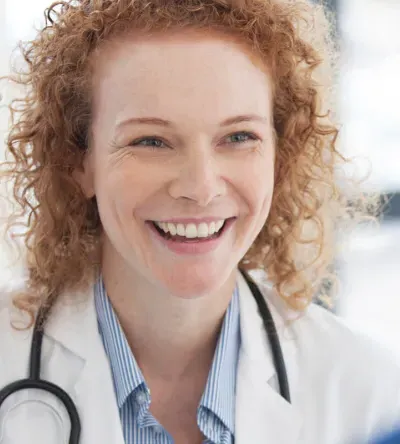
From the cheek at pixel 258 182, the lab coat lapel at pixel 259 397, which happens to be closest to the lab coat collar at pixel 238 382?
the lab coat lapel at pixel 259 397

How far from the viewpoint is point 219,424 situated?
1.31 meters

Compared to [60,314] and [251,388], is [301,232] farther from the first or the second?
[60,314]

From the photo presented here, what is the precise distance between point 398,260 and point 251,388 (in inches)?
80.2

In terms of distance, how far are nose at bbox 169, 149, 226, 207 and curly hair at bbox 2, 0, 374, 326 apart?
222 mm

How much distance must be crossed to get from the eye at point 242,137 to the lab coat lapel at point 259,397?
0.37m

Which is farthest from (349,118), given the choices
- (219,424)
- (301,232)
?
(219,424)

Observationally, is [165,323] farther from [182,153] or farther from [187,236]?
[182,153]

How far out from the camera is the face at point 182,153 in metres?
1.17

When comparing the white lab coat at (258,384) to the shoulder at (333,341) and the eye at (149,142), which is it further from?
the eye at (149,142)

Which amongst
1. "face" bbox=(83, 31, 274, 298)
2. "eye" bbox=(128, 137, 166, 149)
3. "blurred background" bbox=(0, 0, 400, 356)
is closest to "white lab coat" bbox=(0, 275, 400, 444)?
"face" bbox=(83, 31, 274, 298)

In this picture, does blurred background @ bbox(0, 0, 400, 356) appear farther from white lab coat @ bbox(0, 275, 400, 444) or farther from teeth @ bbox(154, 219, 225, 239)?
teeth @ bbox(154, 219, 225, 239)

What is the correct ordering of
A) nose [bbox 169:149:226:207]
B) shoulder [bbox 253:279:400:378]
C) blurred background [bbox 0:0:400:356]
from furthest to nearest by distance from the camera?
blurred background [bbox 0:0:400:356]
shoulder [bbox 253:279:400:378]
nose [bbox 169:149:226:207]

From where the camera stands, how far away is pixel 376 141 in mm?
3074

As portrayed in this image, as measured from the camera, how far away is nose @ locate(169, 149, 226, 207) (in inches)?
45.7
